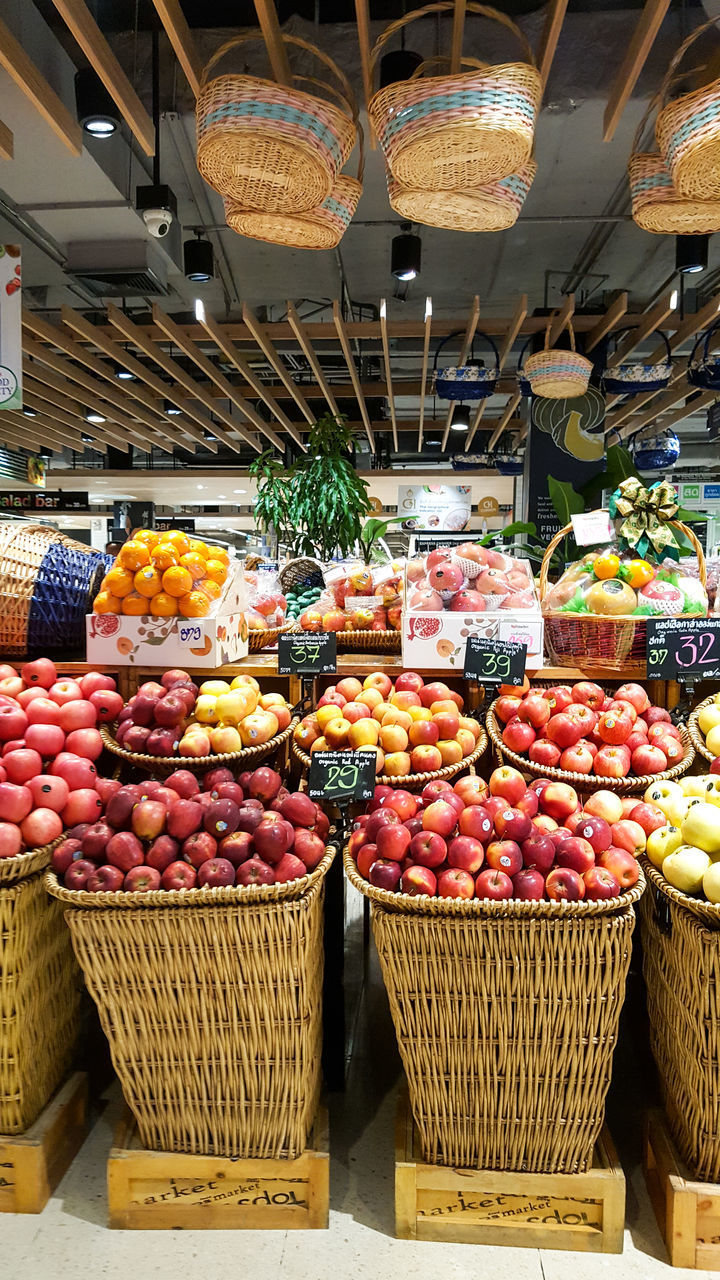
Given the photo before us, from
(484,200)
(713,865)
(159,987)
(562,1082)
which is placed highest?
(484,200)

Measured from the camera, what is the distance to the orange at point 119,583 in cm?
264

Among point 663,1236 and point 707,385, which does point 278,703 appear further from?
point 707,385

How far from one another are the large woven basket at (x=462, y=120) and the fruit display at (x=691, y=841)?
1.83m

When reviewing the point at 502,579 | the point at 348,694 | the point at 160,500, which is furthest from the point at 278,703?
the point at 160,500

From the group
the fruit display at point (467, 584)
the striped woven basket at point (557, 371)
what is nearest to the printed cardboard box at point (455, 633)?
the fruit display at point (467, 584)

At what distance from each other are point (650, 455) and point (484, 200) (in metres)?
5.82

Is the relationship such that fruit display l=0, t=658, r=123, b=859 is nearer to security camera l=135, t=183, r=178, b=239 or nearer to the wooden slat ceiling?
security camera l=135, t=183, r=178, b=239

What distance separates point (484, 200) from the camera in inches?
106

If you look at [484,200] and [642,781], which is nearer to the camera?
[642,781]

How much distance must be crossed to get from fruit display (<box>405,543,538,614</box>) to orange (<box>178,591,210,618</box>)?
2.17 ft

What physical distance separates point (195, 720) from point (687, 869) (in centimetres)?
140

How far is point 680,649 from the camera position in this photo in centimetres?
246

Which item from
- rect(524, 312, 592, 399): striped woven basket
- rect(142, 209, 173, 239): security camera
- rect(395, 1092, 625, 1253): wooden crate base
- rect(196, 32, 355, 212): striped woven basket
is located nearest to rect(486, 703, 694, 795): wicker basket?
rect(395, 1092, 625, 1253): wooden crate base

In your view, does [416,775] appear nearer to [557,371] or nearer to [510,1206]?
[510,1206]
